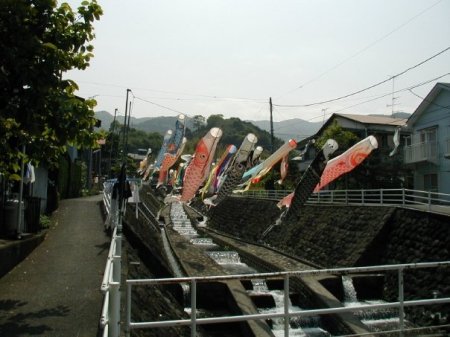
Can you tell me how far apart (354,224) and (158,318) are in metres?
12.5

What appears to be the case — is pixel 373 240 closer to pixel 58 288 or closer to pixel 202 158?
pixel 202 158

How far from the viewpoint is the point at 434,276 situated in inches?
518

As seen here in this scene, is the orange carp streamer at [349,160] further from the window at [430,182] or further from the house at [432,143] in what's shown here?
the window at [430,182]

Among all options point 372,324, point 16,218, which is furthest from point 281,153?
point 16,218

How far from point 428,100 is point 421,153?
322cm

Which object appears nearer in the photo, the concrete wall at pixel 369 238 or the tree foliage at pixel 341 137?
the concrete wall at pixel 369 238

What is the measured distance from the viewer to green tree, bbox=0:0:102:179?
627 cm

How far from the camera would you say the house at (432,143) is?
2531 cm

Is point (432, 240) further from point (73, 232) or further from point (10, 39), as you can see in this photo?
point (10, 39)

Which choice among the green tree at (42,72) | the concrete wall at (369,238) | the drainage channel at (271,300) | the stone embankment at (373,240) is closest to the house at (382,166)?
the concrete wall at (369,238)

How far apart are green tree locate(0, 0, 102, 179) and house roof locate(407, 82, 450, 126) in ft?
76.8

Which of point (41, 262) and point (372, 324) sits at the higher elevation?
point (41, 262)

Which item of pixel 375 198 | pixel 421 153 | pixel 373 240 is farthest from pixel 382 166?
pixel 373 240

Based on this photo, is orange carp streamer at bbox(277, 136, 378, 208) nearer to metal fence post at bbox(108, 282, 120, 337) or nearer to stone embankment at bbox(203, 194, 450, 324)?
stone embankment at bbox(203, 194, 450, 324)
